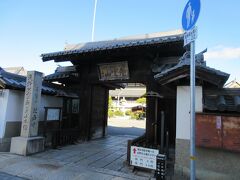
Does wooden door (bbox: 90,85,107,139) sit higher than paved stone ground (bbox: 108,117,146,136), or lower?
higher

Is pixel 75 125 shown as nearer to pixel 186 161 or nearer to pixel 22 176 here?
pixel 22 176

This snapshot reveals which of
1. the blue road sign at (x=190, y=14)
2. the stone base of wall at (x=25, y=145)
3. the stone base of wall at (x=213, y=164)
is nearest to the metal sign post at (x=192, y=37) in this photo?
the blue road sign at (x=190, y=14)

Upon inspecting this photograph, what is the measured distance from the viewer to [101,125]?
1345 cm

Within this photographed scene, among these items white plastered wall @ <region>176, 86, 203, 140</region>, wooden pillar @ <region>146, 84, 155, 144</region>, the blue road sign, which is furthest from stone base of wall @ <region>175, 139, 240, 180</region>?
the blue road sign

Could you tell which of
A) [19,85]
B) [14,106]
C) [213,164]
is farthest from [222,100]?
[14,106]

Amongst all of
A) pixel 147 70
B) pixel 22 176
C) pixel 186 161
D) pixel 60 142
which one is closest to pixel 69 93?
pixel 60 142

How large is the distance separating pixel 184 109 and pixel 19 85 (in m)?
7.20

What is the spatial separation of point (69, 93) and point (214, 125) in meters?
8.17

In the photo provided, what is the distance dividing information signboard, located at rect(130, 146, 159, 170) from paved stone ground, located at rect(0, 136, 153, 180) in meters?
0.42

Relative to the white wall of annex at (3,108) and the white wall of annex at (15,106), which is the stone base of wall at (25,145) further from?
the white wall of annex at (15,106)

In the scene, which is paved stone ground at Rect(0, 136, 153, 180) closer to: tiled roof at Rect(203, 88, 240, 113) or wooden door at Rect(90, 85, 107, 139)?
tiled roof at Rect(203, 88, 240, 113)

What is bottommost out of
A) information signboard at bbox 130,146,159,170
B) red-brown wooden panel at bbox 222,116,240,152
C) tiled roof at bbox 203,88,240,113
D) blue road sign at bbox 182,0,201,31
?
information signboard at bbox 130,146,159,170

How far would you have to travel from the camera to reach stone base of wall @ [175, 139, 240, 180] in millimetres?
5250

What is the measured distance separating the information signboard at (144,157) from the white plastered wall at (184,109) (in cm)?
96
